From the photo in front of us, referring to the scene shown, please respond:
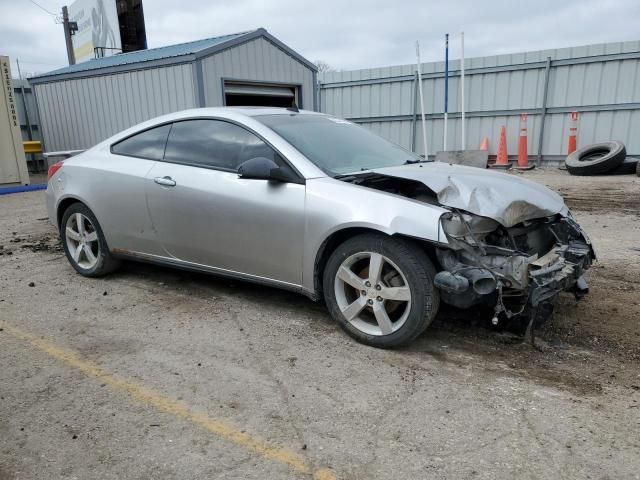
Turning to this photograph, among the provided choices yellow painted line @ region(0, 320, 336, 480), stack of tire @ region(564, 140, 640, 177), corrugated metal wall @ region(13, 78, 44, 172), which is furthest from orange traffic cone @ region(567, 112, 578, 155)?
corrugated metal wall @ region(13, 78, 44, 172)

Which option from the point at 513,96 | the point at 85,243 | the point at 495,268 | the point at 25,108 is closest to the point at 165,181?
the point at 85,243

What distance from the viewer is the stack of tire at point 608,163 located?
11438mm

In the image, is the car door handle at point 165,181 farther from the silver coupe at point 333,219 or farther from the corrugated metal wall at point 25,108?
the corrugated metal wall at point 25,108

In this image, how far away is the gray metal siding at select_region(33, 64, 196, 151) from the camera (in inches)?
382

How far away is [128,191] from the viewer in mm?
4391

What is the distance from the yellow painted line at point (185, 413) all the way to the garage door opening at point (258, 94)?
7.33 m

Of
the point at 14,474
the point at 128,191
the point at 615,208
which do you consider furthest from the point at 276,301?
the point at 615,208

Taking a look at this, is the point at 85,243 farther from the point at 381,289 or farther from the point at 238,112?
the point at 381,289

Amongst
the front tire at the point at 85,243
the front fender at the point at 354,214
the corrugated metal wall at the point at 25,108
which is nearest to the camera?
the front fender at the point at 354,214

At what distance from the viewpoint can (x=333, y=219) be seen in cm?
337

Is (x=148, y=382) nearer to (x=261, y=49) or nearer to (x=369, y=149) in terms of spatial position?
(x=369, y=149)

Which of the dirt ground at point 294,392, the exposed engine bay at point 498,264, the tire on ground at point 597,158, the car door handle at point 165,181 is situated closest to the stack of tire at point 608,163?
the tire on ground at point 597,158

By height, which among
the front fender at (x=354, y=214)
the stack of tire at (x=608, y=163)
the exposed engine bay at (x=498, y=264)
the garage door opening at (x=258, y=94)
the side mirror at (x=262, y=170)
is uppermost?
the garage door opening at (x=258, y=94)

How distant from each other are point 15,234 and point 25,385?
4.77 metres
